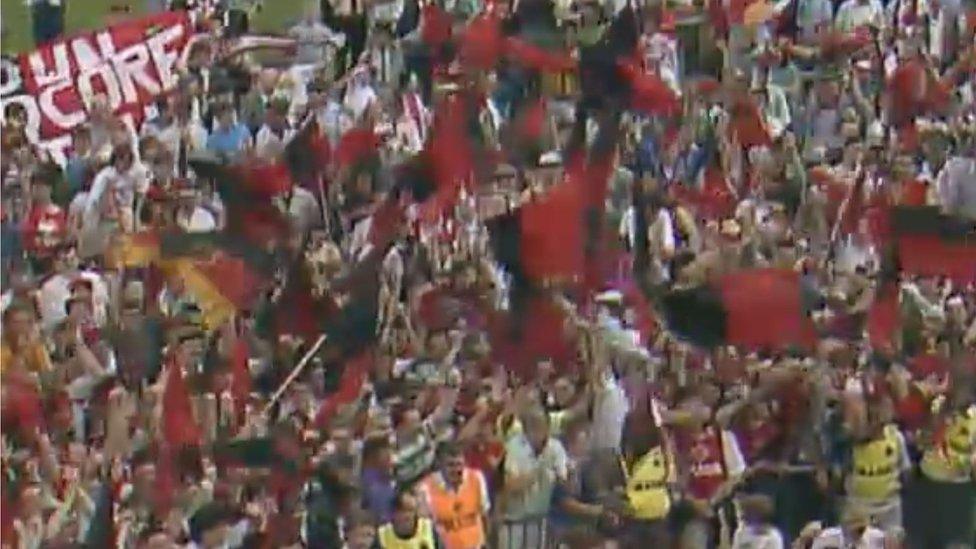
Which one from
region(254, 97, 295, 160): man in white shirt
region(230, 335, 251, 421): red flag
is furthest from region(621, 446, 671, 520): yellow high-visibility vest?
region(254, 97, 295, 160): man in white shirt

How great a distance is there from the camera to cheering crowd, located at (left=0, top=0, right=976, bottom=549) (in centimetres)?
214

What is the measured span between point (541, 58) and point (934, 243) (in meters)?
0.54

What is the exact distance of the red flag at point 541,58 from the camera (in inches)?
85.6

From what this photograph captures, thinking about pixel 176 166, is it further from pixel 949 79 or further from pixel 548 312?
pixel 949 79

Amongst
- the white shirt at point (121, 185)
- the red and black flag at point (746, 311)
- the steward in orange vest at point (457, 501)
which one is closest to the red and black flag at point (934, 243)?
the red and black flag at point (746, 311)

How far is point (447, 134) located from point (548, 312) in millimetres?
261

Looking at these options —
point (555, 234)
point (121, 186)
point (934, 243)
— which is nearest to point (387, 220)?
point (555, 234)

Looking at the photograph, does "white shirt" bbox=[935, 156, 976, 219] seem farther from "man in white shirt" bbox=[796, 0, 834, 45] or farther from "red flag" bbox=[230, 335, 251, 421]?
"red flag" bbox=[230, 335, 251, 421]

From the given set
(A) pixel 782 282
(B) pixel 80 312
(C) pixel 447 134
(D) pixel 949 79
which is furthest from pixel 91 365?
(D) pixel 949 79

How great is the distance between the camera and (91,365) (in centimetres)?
225

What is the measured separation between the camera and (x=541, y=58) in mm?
2176

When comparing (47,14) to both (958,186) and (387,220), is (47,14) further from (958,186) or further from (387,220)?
(958,186)

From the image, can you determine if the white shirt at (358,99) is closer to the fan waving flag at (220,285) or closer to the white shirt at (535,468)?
the fan waving flag at (220,285)

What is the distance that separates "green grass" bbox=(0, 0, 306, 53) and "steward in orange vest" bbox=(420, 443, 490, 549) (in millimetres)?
598
